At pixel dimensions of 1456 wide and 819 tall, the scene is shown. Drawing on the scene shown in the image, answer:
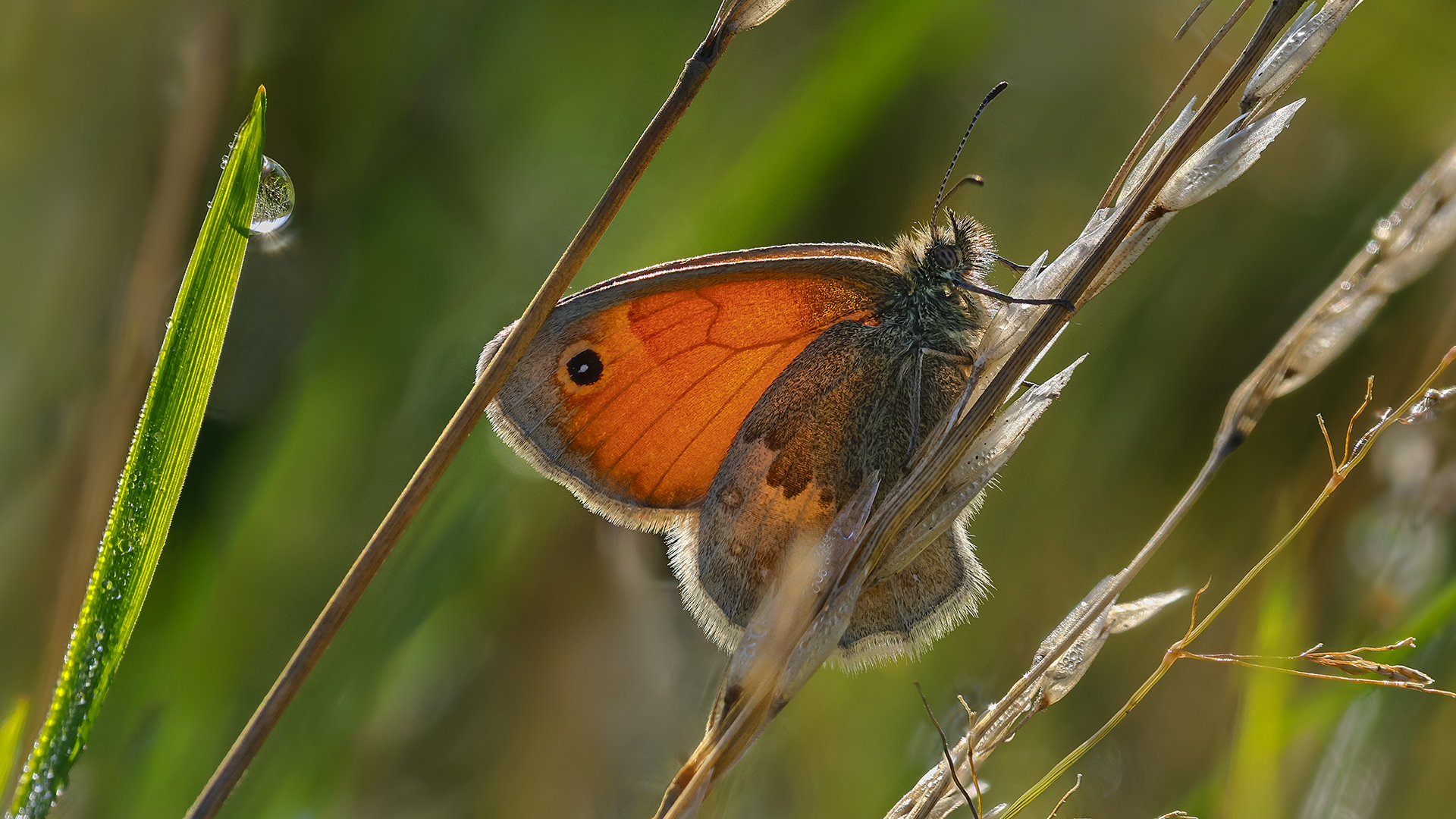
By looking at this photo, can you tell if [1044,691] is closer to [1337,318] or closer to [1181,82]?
[1337,318]

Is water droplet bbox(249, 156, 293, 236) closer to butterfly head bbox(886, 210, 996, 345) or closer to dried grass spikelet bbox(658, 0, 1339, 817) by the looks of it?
dried grass spikelet bbox(658, 0, 1339, 817)

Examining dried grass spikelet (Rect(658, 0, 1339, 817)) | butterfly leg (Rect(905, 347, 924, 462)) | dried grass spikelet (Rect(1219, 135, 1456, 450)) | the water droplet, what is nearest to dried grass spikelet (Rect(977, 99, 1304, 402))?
dried grass spikelet (Rect(658, 0, 1339, 817))

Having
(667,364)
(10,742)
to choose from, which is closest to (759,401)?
(667,364)

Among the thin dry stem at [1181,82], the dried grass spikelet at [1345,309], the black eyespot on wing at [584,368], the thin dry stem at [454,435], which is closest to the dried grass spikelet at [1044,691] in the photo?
the dried grass spikelet at [1345,309]

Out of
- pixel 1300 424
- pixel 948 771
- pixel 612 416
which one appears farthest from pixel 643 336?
Answer: pixel 1300 424

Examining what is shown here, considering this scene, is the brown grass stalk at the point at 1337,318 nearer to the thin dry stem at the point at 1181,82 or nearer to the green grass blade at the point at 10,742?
the thin dry stem at the point at 1181,82
